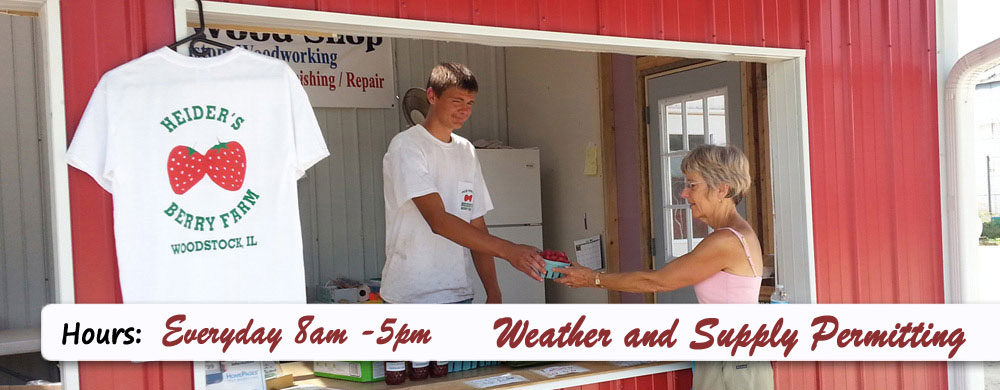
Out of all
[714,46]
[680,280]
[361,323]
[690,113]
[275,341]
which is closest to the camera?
[275,341]

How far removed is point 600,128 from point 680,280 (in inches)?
117

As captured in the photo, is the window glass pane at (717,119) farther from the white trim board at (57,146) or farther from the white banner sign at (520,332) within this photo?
the white trim board at (57,146)

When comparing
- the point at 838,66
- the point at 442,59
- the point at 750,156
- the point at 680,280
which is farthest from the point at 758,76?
the point at 442,59

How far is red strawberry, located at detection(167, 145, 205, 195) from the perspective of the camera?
2.59 meters

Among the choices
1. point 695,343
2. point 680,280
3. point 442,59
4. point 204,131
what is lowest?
point 695,343

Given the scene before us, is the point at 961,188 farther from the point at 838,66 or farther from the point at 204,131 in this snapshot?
the point at 204,131

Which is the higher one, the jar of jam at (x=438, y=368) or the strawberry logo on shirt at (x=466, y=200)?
the strawberry logo on shirt at (x=466, y=200)

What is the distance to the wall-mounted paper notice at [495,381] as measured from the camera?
139 inches

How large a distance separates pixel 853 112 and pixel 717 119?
4.34ft

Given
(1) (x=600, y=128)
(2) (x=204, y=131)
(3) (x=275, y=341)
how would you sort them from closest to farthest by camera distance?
(2) (x=204, y=131), (3) (x=275, y=341), (1) (x=600, y=128)

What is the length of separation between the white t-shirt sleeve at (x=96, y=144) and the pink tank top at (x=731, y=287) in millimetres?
2130

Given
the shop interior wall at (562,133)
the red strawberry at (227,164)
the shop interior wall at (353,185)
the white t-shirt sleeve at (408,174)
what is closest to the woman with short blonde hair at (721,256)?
the white t-shirt sleeve at (408,174)

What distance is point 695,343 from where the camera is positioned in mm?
3455

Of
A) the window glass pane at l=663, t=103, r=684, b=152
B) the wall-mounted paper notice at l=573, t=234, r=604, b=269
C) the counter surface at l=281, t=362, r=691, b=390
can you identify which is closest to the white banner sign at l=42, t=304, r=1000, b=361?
the counter surface at l=281, t=362, r=691, b=390
